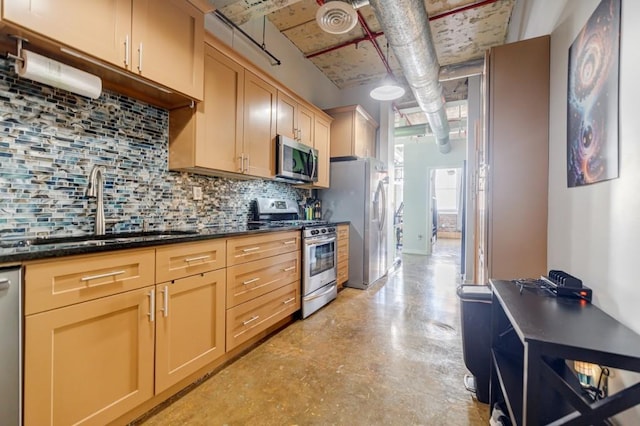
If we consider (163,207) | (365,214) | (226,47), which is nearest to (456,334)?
(365,214)

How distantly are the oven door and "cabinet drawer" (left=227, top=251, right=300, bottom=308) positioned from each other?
0.13m

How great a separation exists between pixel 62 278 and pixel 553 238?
251 centimetres

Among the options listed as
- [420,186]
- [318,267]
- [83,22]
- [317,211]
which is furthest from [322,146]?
[420,186]

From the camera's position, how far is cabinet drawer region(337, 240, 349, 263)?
3717 mm

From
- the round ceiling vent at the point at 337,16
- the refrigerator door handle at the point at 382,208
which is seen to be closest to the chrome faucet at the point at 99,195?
the round ceiling vent at the point at 337,16

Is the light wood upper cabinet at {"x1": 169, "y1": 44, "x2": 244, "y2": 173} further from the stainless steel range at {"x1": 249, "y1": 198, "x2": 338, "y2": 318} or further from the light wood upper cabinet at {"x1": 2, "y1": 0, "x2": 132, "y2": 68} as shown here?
the stainless steel range at {"x1": 249, "y1": 198, "x2": 338, "y2": 318}

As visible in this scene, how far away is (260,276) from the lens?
2.24 meters

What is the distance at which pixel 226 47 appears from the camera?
7.13ft

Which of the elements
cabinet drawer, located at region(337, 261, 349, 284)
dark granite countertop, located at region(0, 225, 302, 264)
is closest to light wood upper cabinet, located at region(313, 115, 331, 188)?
cabinet drawer, located at region(337, 261, 349, 284)

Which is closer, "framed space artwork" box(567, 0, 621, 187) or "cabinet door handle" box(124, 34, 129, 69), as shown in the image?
"framed space artwork" box(567, 0, 621, 187)

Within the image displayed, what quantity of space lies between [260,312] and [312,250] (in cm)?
90

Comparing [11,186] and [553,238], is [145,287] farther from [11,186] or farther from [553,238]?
[553,238]

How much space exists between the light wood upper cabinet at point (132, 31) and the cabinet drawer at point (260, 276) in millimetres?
1278

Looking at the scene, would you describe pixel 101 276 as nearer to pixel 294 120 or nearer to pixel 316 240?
pixel 316 240
